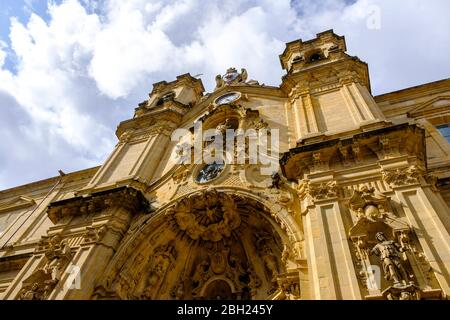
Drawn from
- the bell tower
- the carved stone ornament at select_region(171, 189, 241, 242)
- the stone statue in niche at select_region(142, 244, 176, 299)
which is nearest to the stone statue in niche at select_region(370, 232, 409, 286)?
the bell tower

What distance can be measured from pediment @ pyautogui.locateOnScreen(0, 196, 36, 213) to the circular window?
39.7 feet

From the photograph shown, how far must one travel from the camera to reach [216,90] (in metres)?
20.1

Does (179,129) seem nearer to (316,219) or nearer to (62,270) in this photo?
(62,270)

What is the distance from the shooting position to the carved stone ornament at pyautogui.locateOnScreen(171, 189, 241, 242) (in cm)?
1161

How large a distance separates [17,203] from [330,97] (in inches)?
742

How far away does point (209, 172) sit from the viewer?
13570 millimetres

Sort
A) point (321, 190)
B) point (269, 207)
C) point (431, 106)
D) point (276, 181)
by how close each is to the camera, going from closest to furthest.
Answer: point (321, 190) < point (269, 207) < point (276, 181) < point (431, 106)

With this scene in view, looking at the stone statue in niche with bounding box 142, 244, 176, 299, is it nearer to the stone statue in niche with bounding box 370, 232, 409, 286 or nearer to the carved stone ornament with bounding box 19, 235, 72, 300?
the carved stone ornament with bounding box 19, 235, 72, 300

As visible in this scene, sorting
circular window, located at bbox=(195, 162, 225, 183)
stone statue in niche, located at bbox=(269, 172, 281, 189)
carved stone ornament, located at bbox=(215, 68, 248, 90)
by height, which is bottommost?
stone statue in niche, located at bbox=(269, 172, 281, 189)

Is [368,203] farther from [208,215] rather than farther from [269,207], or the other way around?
[208,215]

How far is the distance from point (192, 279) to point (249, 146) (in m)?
5.62

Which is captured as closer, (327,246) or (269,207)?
(327,246)

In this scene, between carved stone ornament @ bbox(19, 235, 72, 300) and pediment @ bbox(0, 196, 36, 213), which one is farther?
pediment @ bbox(0, 196, 36, 213)

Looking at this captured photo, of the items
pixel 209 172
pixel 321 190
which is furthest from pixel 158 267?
pixel 321 190
